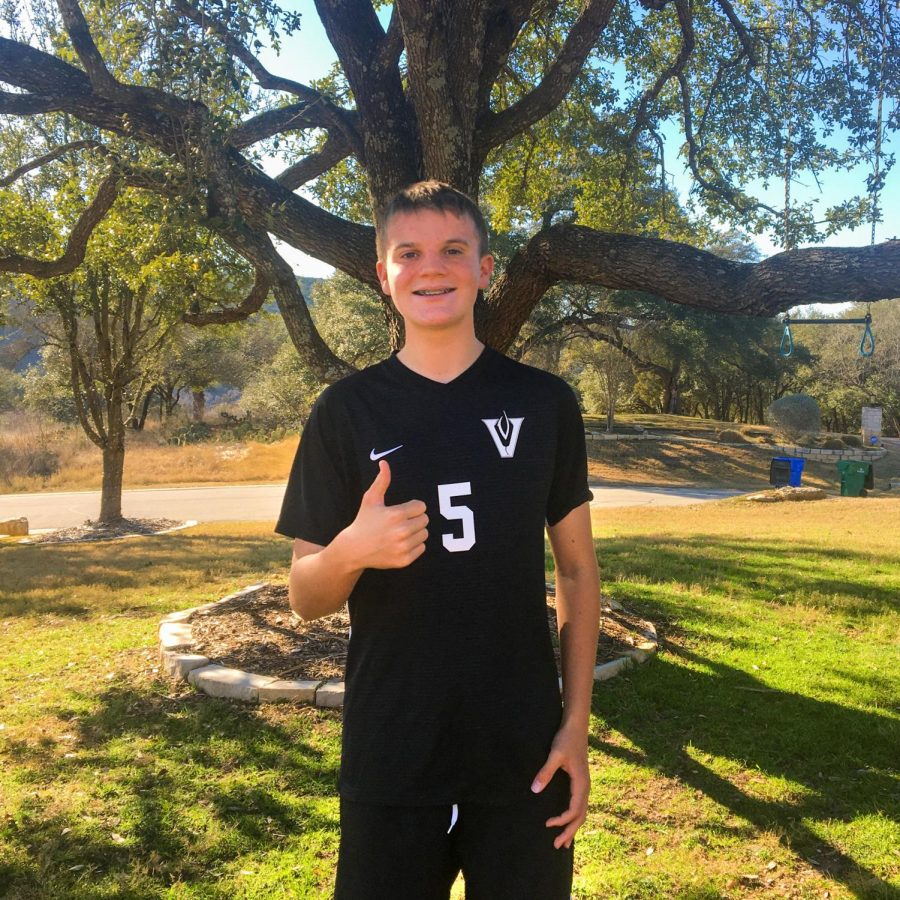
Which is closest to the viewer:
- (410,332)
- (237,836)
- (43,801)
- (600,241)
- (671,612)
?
(410,332)

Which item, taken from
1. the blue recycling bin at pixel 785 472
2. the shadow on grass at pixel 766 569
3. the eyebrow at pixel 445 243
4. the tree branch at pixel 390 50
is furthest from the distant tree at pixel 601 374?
the eyebrow at pixel 445 243

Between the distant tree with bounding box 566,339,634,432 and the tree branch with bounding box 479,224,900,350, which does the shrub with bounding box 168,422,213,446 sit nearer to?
the distant tree with bounding box 566,339,634,432

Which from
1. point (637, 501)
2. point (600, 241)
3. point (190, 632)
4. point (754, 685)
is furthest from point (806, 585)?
point (637, 501)

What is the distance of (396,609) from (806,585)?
7.25 m

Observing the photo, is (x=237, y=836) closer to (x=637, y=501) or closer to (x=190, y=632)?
(x=190, y=632)

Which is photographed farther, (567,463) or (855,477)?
(855,477)

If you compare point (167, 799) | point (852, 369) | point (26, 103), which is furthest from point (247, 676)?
point (852, 369)

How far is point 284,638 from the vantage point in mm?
5520

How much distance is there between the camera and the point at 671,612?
21.5ft

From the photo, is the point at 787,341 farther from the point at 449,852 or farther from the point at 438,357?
the point at 449,852

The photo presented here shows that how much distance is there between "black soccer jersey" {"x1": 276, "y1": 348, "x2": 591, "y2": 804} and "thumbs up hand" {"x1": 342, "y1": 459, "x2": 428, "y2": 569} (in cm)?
13

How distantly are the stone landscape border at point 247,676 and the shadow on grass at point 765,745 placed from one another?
16 centimetres

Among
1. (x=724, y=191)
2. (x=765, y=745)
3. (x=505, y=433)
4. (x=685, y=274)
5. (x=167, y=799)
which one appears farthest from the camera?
(x=724, y=191)

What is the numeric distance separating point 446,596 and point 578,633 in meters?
0.38
